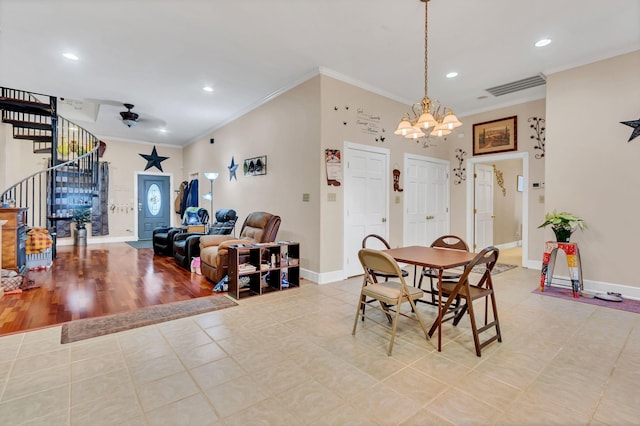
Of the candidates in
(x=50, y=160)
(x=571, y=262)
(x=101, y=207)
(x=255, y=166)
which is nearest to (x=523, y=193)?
(x=571, y=262)

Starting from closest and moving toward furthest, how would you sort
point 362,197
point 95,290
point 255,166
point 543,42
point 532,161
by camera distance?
point 543,42, point 95,290, point 362,197, point 532,161, point 255,166

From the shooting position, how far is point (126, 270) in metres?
5.14

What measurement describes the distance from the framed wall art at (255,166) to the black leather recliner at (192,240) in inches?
35.0

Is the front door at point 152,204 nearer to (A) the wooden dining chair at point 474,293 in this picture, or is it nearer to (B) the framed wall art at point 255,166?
(B) the framed wall art at point 255,166

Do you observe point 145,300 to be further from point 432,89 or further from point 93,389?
point 432,89

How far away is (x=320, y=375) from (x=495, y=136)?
5.72 meters

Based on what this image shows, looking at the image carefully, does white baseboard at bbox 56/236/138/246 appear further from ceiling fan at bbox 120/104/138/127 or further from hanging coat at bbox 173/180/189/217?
ceiling fan at bbox 120/104/138/127

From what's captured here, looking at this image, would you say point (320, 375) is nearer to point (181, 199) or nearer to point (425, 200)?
point (425, 200)

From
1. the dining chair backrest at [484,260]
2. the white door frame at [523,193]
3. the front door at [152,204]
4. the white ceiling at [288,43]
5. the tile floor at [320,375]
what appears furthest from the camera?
the front door at [152,204]

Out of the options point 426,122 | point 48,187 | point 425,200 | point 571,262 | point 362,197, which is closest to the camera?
point 426,122

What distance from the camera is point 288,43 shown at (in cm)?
363

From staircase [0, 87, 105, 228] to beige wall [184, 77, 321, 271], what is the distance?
10.5 ft

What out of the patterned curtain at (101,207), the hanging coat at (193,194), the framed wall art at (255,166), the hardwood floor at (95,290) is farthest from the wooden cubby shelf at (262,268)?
the patterned curtain at (101,207)

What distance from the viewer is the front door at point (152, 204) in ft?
30.4
